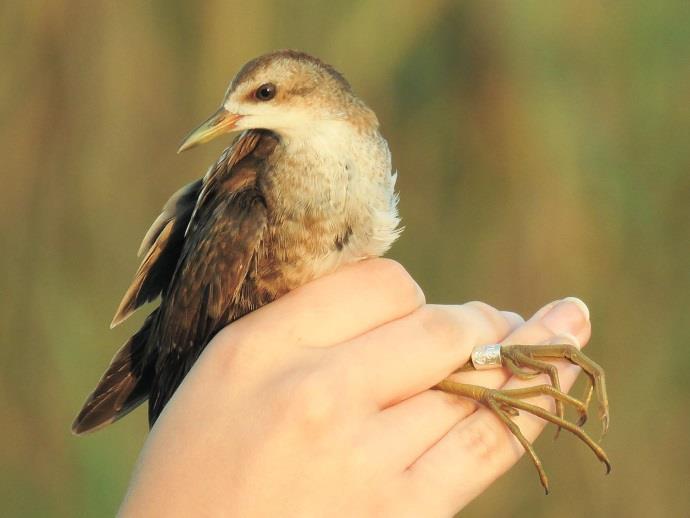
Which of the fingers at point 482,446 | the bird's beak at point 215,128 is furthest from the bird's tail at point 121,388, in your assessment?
the fingers at point 482,446

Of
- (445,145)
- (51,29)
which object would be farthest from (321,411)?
(51,29)

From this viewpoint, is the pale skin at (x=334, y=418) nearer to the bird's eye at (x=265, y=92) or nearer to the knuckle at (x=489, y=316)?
the knuckle at (x=489, y=316)

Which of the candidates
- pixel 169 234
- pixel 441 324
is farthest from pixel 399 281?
pixel 169 234

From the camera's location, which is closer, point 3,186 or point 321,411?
point 321,411

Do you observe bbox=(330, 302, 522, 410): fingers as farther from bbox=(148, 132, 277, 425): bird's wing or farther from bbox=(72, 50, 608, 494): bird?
bbox=(148, 132, 277, 425): bird's wing

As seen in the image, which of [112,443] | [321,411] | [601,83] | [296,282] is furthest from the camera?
[112,443]

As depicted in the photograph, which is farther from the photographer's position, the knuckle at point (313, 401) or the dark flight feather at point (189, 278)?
the dark flight feather at point (189, 278)

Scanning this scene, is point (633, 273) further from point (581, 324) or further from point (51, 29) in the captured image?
point (51, 29)

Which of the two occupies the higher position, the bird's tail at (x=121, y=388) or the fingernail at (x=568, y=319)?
the bird's tail at (x=121, y=388)
